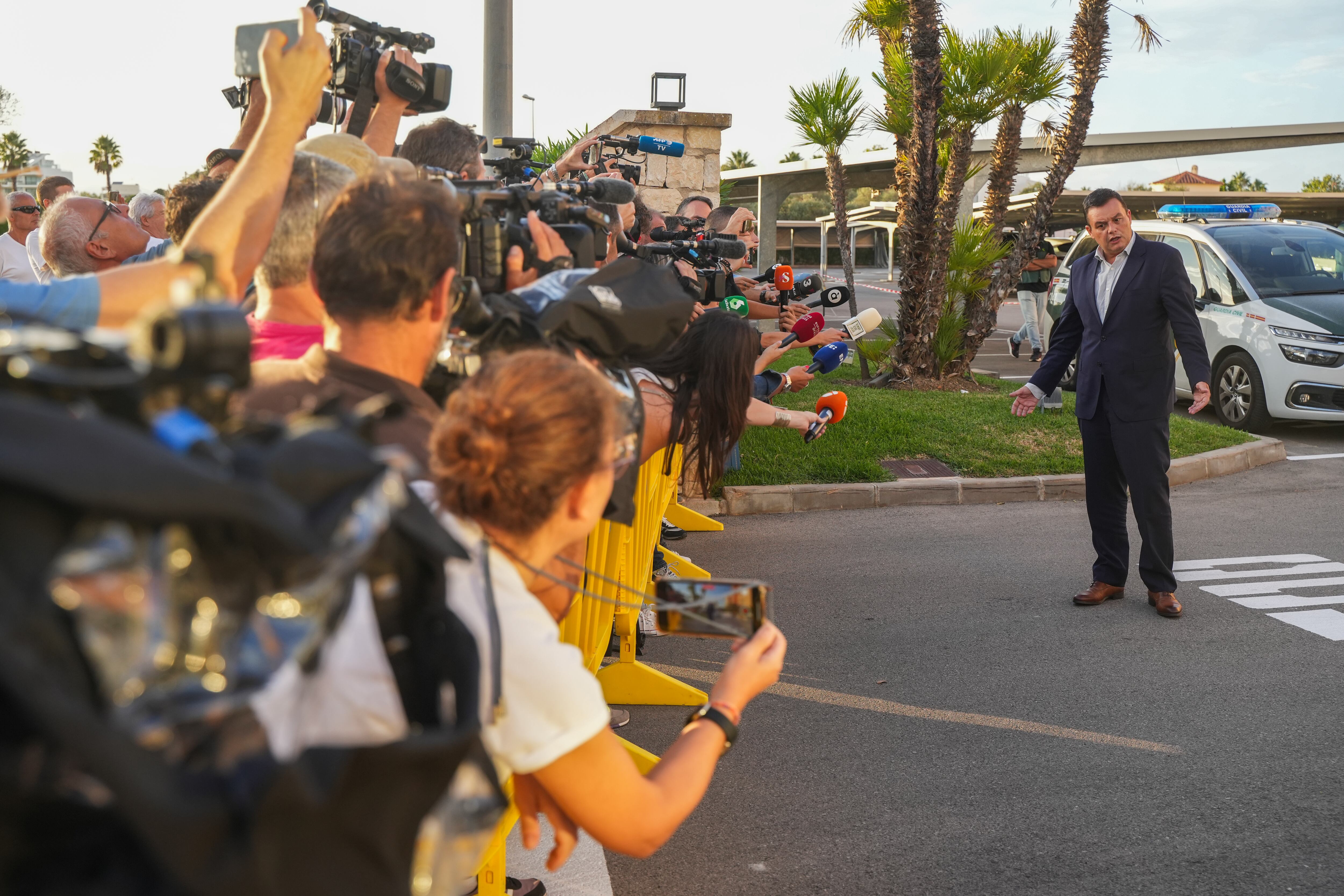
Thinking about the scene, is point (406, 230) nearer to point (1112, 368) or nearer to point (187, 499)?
point (187, 499)

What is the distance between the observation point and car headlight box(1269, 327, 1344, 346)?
1062 centimetres

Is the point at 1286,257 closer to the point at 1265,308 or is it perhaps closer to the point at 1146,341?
the point at 1265,308

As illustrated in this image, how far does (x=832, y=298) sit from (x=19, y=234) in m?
6.27

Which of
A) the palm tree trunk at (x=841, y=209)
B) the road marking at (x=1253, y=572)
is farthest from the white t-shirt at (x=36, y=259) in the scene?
the palm tree trunk at (x=841, y=209)

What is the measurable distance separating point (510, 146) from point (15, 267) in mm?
4535

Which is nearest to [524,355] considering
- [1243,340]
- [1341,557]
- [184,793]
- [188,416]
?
[188,416]

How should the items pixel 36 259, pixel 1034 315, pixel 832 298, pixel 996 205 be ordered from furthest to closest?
pixel 1034 315
pixel 996 205
pixel 36 259
pixel 832 298

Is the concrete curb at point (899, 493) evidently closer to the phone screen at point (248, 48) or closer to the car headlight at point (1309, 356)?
the car headlight at point (1309, 356)

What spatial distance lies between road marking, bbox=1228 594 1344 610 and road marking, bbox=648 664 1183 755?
2.06m

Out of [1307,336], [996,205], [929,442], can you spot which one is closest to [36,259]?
[929,442]

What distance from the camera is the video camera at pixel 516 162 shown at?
5.08 meters

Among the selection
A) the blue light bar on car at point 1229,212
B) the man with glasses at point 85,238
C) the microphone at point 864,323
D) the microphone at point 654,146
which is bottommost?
the microphone at point 864,323

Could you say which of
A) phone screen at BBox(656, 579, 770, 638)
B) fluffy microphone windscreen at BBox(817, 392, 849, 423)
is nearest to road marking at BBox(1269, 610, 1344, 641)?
fluffy microphone windscreen at BBox(817, 392, 849, 423)

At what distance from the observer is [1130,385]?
584 cm
